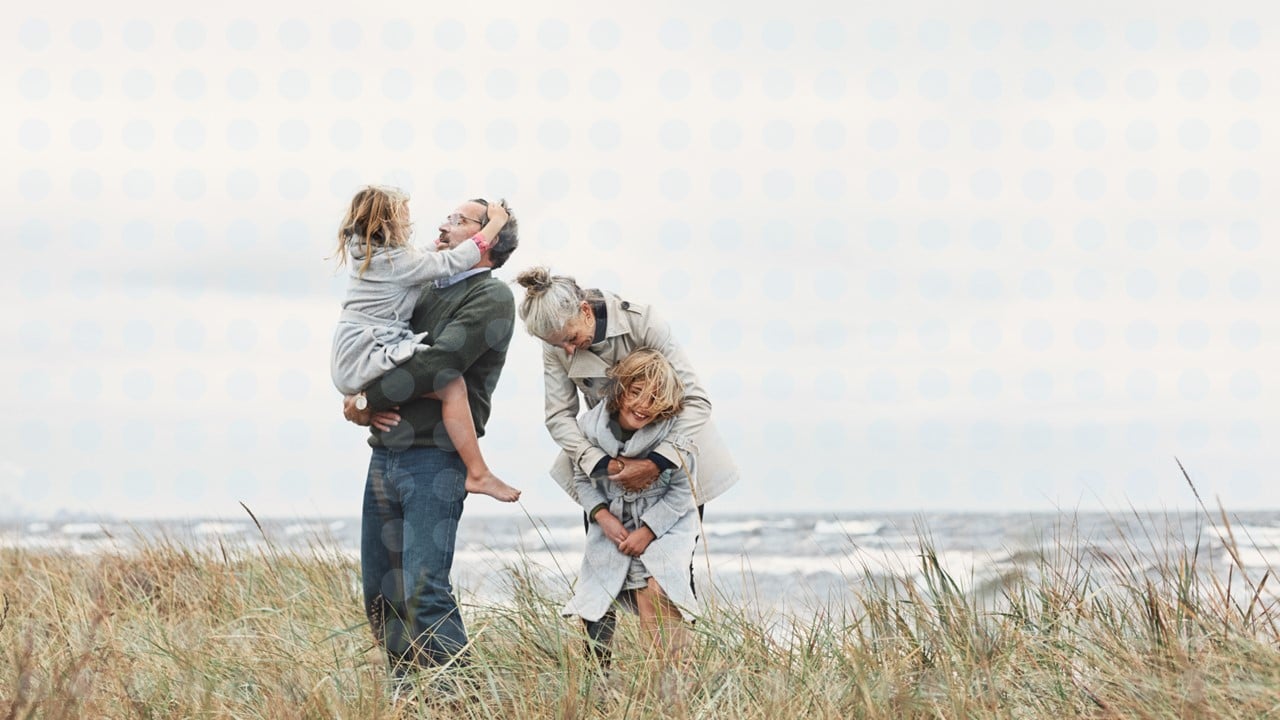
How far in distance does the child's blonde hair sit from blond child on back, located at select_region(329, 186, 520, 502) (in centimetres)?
51

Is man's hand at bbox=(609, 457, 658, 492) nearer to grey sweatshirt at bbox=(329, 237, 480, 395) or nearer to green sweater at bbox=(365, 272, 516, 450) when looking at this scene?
green sweater at bbox=(365, 272, 516, 450)

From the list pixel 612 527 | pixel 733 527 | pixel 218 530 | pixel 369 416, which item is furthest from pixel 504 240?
pixel 733 527

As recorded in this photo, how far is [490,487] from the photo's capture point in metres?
3.79

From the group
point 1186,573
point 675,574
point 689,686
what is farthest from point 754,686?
point 1186,573

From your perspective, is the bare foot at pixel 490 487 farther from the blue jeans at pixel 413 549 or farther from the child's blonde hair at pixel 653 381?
the child's blonde hair at pixel 653 381

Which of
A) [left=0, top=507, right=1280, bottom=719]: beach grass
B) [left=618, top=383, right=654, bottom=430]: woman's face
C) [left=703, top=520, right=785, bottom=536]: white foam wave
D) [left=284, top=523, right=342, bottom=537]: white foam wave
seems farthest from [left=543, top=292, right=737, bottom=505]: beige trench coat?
[left=703, top=520, right=785, bottom=536]: white foam wave

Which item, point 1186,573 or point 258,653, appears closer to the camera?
point 1186,573

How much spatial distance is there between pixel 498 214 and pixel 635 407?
869 millimetres

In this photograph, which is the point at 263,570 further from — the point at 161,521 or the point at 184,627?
the point at 161,521

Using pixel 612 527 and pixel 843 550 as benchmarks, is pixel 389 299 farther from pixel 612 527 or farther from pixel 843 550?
pixel 843 550

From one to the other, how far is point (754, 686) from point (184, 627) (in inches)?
128

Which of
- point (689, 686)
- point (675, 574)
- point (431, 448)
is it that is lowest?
point (689, 686)

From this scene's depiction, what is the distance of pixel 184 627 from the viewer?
549cm

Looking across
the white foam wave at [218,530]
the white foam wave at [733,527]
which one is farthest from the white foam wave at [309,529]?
the white foam wave at [733,527]
